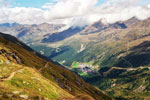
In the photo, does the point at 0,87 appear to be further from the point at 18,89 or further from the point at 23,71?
the point at 23,71

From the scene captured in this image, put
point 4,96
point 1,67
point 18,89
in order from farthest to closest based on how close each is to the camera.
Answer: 1. point 1,67
2. point 18,89
3. point 4,96

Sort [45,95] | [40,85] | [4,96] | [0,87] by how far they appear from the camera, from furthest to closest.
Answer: [40,85] → [45,95] → [0,87] → [4,96]

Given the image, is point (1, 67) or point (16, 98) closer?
point (16, 98)

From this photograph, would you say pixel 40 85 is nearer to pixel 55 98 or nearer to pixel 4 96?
pixel 55 98

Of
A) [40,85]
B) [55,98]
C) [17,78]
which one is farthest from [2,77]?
[55,98]

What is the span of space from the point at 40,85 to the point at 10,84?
18094 millimetres

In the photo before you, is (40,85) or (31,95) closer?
(31,95)

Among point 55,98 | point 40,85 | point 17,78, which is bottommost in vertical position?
point 55,98

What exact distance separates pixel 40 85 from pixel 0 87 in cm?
2535

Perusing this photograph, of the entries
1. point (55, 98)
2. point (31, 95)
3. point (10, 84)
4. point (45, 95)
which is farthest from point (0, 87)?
point (55, 98)

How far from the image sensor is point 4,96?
2940 inches

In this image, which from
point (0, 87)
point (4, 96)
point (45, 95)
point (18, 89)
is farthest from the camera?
point (45, 95)

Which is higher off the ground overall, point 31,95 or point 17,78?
point 17,78

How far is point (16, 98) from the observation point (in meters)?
78.5
